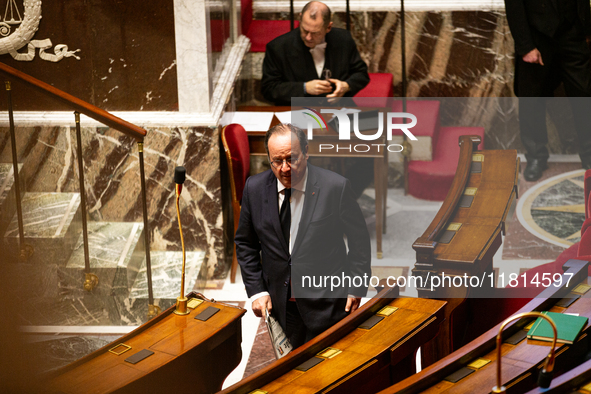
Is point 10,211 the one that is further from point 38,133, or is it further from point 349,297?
point 349,297

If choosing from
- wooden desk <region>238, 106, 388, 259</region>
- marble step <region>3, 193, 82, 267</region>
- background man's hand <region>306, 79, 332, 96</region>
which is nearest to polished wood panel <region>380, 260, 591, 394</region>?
wooden desk <region>238, 106, 388, 259</region>

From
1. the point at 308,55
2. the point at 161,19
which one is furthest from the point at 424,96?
the point at 161,19


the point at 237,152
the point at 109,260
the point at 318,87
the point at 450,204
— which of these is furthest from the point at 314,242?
the point at 318,87

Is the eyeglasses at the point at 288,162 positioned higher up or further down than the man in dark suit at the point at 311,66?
further down

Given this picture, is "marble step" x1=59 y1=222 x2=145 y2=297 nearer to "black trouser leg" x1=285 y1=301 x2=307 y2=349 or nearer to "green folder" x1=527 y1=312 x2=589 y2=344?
"black trouser leg" x1=285 y1=301 x2=307 y2=349

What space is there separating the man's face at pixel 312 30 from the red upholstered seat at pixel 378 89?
809 mm

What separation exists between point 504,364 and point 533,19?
145 inches

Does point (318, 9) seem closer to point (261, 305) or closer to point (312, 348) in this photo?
point (261, 305)

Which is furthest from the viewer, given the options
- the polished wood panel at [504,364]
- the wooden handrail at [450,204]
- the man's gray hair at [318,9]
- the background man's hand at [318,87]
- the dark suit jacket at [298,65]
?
the dark suit jacket at [298,65]

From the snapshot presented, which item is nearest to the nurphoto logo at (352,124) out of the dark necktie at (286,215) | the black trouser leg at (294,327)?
the dark necktie at (286,215)

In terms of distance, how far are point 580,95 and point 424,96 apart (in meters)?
1.30

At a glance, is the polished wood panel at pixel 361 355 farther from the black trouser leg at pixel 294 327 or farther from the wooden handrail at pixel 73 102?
the wooden handrail at pixel 73 102

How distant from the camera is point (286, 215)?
304cm

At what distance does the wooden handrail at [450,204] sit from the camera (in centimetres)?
298
